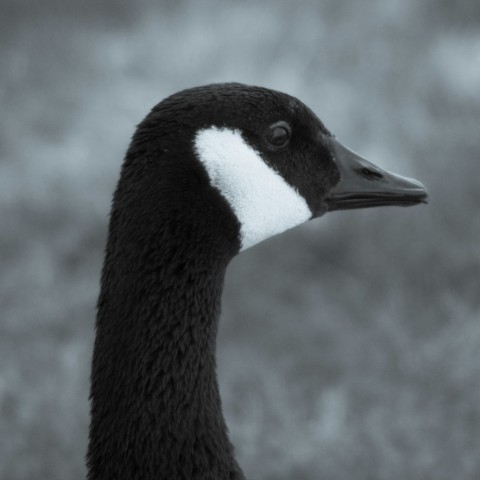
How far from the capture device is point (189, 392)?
2.19 meters

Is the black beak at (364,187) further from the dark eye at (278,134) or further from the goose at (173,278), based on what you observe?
the goose at (173,278)

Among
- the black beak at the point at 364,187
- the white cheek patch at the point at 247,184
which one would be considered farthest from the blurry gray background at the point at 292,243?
the white cheek patch at the point at 247,184

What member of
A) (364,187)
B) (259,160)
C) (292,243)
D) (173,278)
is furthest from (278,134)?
(292,243)

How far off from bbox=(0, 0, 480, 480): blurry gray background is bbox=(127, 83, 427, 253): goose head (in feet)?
5.87

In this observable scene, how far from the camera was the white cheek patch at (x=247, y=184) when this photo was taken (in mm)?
2154

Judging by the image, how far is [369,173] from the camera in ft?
8.17

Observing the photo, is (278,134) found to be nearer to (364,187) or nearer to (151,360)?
(364,187)

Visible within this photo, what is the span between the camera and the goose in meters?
2.13

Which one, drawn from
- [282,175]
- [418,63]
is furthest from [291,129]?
[418,63]

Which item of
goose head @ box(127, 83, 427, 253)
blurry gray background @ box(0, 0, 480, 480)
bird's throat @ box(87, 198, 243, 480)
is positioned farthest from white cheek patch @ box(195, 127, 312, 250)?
blurry gray background @ box(0, 0, 480, 480)

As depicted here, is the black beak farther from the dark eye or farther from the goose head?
the dark eye

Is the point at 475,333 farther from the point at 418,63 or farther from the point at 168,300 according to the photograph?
the point at 168,300

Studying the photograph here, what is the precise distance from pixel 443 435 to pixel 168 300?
2230 mm

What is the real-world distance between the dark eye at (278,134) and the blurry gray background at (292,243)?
6.36 feet
